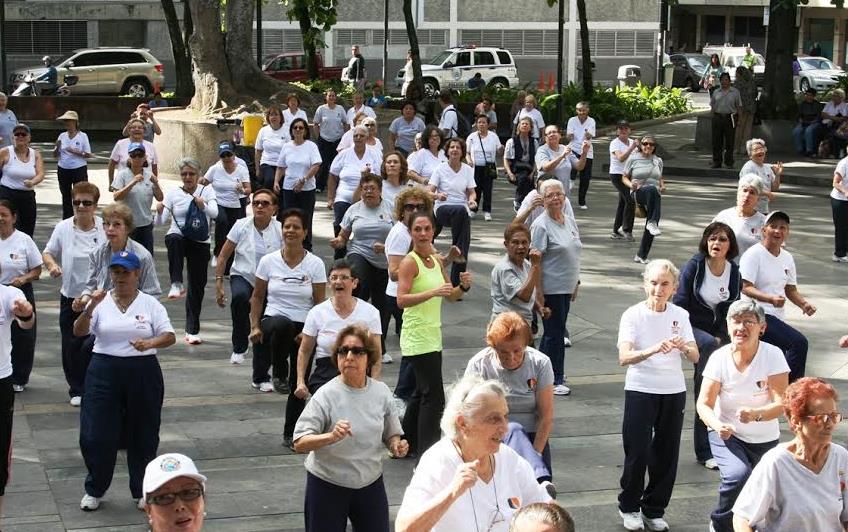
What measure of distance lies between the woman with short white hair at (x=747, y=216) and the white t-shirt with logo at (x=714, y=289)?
1788 mm

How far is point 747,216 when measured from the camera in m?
12.1

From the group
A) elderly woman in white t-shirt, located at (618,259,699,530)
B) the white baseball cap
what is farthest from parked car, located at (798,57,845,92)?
the white baseball cap

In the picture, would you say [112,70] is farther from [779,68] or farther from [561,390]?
[561,390]

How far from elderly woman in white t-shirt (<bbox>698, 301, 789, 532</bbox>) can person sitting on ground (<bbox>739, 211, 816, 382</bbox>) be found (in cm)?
243

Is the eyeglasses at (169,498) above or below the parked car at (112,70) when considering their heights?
below

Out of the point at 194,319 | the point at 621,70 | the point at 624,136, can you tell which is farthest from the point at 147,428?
the point at 621,70

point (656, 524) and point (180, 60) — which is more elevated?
point (180, 60)

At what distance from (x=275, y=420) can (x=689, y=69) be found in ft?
150

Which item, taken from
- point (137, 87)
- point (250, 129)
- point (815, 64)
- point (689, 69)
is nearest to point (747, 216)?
point (250, 129)

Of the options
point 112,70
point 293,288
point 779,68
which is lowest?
point 293,288

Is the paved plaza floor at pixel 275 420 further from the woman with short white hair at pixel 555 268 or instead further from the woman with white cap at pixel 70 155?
the woman with white cap at pixel 70 155

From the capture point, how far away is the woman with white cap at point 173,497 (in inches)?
186

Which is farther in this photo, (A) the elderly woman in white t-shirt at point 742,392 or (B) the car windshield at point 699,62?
(B) the car windshield at point 699,62

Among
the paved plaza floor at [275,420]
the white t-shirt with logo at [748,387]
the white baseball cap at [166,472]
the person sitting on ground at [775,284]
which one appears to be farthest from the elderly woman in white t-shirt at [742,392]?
the white baseball cap at [166,472]
